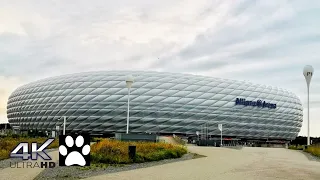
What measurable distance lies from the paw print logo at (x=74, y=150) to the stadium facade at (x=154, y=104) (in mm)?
59794

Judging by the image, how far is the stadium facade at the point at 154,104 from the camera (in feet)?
221

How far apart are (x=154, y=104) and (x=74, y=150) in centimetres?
6041

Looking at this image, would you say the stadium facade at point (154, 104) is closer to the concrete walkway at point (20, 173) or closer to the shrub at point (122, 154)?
the shrub at point (122, 154)

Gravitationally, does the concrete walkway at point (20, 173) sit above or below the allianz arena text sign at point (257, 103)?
below

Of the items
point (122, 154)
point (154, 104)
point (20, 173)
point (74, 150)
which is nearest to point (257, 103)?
point (154, 104)

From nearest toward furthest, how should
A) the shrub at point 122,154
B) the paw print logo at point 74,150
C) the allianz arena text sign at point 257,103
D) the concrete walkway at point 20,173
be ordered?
the paw print logo at point 74,150 → the concrete walkway at point 20,173 → the shrub at point 122,154 → the allianz arena text sign at point 257,103

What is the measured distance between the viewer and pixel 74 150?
270 inches

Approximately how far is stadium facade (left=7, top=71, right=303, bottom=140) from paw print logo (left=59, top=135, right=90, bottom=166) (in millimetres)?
59794

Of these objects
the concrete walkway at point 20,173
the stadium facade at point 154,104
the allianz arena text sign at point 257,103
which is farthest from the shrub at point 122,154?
the allianz arena text sign at point 257,103

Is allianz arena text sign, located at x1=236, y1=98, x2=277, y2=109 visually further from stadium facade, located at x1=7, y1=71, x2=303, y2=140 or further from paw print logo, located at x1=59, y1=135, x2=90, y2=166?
paw print logo, located at x1=59, y1=135, x2=90, y2=166

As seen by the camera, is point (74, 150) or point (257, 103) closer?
point (74, 150)

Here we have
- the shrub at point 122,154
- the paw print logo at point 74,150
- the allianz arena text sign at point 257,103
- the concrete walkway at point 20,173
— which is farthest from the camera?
the allianz arena text sign at point 257,103

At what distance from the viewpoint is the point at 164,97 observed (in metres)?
67.8

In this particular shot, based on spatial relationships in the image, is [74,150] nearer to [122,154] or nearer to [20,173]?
[20,173]
